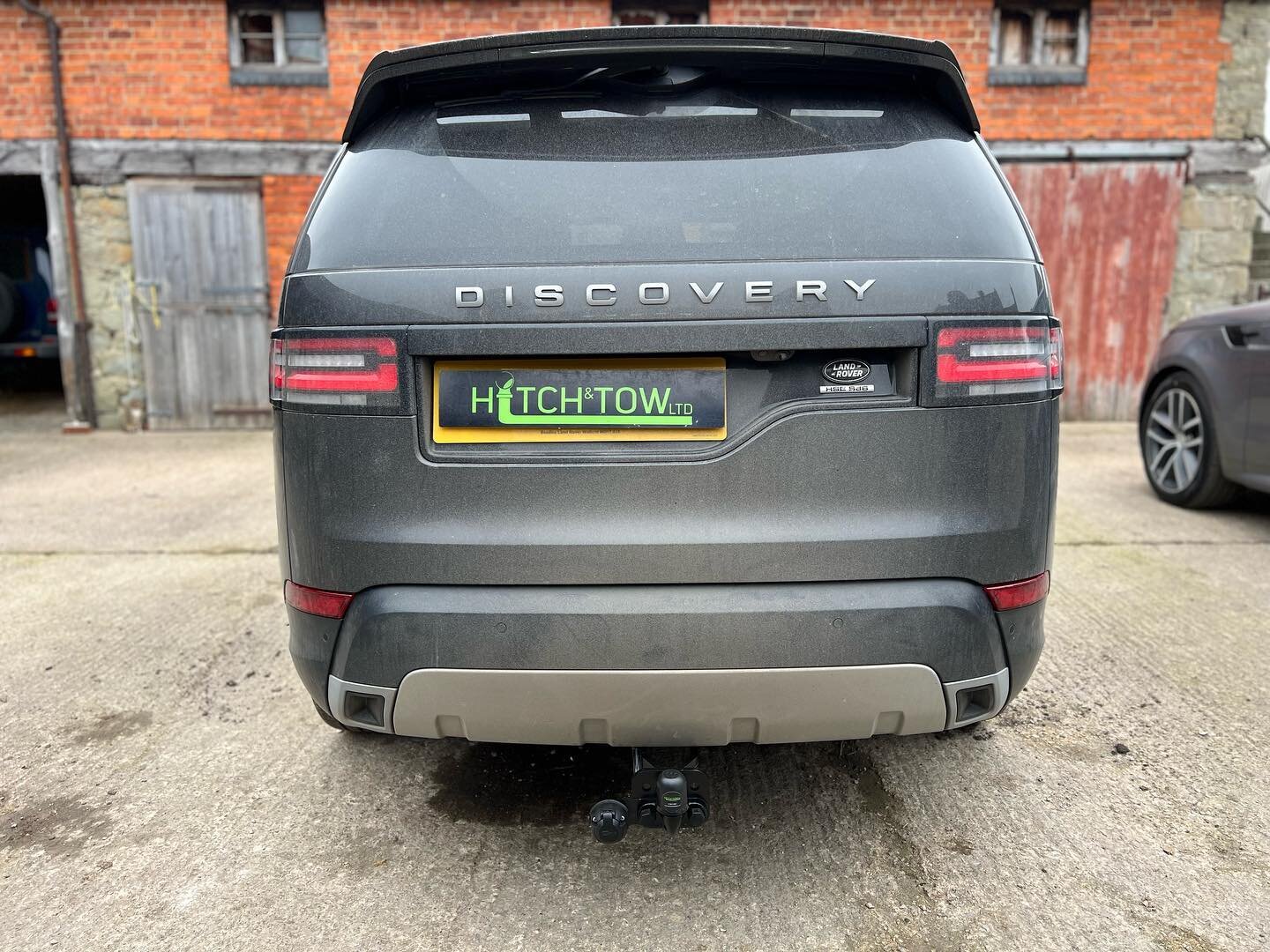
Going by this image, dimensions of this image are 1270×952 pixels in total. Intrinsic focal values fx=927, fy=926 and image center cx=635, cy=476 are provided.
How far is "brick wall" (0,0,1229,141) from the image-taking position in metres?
8.77

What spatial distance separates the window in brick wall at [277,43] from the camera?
29.2 ft

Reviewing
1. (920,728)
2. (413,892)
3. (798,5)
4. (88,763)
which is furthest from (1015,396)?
(798,5)

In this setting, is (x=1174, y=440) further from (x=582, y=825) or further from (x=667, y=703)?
(x=667, y=703)

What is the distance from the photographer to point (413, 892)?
2168 mm

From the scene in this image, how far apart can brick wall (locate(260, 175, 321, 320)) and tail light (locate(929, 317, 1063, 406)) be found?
325 inches

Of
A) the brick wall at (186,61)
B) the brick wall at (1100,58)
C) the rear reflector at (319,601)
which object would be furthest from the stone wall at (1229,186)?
the rear reflector at (319,601)

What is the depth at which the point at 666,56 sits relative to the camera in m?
2.02

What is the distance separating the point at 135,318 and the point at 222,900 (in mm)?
8476

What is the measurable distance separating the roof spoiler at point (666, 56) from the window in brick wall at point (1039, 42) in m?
8.01

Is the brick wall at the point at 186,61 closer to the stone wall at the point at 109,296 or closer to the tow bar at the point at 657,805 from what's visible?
the stone wall at the point at 109,296

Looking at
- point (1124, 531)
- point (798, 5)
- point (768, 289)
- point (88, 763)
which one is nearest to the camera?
point (768, 289)

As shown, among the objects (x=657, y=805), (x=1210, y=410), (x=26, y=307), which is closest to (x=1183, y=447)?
(x=1210, y=410)

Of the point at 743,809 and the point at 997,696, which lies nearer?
the point at 997,696

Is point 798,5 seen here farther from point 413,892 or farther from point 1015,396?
point 413,892
